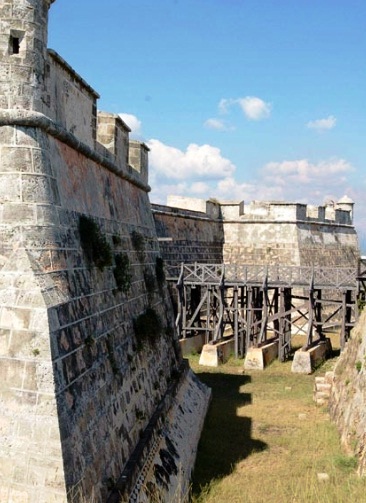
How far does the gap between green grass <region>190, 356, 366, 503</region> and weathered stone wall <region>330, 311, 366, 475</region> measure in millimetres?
246

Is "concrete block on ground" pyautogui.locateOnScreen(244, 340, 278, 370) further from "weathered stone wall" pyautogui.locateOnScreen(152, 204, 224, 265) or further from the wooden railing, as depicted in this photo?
"weathered stone wall" pyautogui.locateOnScreen(152, 204, 224, 265)

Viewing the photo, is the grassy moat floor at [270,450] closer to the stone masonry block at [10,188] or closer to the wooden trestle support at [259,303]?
the wooden trestle support at [259,303]

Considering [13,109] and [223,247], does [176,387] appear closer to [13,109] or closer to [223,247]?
[13,109]

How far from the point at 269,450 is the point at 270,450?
0.02 meters

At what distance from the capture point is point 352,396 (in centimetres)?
1113

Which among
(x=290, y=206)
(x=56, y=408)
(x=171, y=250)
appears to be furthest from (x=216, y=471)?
(x=290, y=206)

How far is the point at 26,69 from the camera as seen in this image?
233 inches

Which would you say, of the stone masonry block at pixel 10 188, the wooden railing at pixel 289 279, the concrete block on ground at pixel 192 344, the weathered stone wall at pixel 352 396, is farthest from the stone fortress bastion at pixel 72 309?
the wooden railing at pixel 289 279

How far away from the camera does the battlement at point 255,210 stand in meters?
27.0

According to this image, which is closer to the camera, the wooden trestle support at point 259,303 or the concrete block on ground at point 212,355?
the concrete block on ground at point 212,355

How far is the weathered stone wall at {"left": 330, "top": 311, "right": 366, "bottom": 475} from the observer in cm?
968

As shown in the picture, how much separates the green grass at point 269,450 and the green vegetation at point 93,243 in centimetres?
354

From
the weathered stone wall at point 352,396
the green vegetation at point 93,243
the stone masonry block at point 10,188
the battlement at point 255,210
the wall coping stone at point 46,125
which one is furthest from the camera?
the battlement at point 255,210

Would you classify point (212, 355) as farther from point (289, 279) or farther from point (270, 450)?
point (270, 450)
